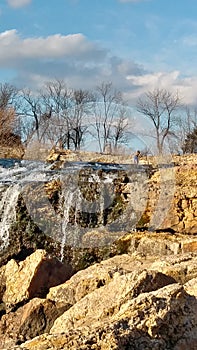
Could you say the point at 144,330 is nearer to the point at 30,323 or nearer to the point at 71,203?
the point at 30,323

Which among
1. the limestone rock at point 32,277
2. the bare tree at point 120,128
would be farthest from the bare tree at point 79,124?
the limestone rock at point 32,277

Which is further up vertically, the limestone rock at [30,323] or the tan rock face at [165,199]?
the tan rock face at [165,199]

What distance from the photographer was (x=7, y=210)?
1073 cm

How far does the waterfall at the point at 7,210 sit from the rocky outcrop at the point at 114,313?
375cm

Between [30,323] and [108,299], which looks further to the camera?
[30,323]

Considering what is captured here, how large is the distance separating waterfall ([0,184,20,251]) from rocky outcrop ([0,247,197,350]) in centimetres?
375

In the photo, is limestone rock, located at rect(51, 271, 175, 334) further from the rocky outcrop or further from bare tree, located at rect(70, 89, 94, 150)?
bare tree, located at rect(70, 89, 94, 150)

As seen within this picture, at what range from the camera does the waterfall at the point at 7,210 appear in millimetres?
10367

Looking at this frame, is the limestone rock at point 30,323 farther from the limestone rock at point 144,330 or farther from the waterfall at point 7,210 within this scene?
the waterfall at point 7,210

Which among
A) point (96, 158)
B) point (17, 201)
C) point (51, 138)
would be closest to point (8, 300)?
point (17, 201)

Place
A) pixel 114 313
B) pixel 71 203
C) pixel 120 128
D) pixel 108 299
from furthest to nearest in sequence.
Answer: pixel 120 128, pixel 71 203, pixel 108 299, pixel 114 313

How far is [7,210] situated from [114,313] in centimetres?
764

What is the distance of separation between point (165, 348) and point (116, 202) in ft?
29.0

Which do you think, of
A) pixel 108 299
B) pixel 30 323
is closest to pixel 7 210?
pixel 30 323
